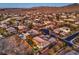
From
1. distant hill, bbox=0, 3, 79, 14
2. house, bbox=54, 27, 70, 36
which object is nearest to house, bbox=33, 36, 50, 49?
house, bbox=54, 27, 70, 36

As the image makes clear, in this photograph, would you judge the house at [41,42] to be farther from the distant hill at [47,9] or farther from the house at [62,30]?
the distant hill at [47,9]

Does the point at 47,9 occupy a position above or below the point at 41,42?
above

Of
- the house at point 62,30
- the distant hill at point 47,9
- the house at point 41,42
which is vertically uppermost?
the distant hill at point 47,9

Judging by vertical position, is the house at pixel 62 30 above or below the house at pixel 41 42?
above

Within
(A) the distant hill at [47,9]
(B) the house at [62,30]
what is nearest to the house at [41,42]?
(B) the house at [62,30]

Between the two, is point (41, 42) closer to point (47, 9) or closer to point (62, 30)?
point (62, 30)

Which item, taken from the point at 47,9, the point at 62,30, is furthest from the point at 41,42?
the point at 47,9

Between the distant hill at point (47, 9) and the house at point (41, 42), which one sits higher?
the distant hill at point (47, 9)

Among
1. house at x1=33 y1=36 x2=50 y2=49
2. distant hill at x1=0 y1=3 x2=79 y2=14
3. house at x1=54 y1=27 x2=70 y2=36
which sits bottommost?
house at x1=33 y1=36 x2=50 y2=49

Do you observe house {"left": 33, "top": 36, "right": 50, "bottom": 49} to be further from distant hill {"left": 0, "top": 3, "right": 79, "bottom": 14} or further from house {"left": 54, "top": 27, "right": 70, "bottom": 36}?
distant hill {"left": 0, "top": 3, "right": 79, "bottom": 14}

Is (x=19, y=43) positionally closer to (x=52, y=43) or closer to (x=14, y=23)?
(x=14, y=23)
